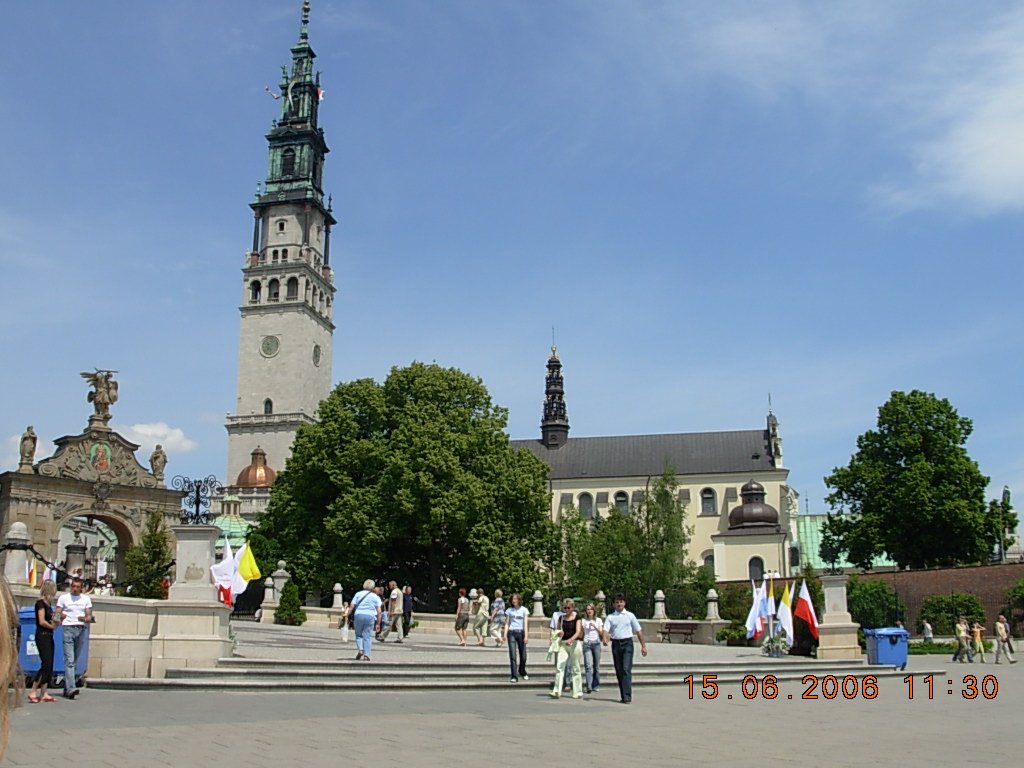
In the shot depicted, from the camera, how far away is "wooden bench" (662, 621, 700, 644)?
36875mm

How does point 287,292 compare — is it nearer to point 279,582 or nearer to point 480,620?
point 279,582

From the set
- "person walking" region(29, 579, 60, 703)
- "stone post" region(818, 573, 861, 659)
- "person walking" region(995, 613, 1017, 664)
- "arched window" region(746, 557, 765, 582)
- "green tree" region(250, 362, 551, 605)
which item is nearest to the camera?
"person walking" region(29, 579, 60, 703)

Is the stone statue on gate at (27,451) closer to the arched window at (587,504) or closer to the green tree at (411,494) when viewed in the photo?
the green tree at (411,494)

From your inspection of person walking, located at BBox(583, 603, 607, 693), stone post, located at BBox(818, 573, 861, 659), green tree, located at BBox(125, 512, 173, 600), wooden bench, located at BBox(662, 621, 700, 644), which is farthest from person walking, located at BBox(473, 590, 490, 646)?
green tree, located at BBox(125, 512, 173, 600)

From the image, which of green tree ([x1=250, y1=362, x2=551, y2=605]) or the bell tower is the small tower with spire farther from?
green tree ([x1=250, y1=362, x2=551, y2=605])

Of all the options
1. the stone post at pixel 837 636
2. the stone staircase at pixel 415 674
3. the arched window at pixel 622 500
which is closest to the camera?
the stone staircase at pixel 415 674

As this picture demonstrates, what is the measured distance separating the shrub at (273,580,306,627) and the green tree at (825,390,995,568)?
3156 cm

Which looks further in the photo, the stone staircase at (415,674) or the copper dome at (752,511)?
the copper dome at (752,511)

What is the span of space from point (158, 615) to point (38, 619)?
2.58 meters

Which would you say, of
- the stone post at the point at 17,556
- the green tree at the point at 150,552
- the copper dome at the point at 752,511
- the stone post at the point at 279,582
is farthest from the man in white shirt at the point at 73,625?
the copper dome at the point at 752,511

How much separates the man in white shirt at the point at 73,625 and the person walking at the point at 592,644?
294 inches

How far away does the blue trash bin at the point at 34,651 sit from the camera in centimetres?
1459

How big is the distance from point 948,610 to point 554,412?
58.1 metres

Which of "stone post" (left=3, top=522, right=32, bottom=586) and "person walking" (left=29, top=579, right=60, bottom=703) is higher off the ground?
"stone post" (left=3, top=522, right=32, bottom=586)
